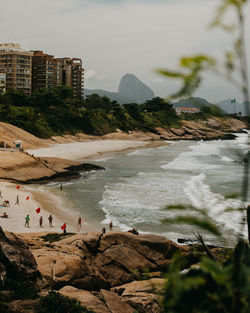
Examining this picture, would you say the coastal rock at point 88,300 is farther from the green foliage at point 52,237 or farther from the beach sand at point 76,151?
the beach sand at point 76,151

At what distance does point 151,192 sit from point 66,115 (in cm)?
7375

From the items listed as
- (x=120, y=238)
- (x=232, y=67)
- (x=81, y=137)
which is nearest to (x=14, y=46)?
(x=81, y=137)

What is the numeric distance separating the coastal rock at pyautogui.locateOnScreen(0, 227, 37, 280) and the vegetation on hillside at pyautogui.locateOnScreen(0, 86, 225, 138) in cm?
7045

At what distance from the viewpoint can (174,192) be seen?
130ft

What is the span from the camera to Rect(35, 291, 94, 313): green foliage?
1019 cm

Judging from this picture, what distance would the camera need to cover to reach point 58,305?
409 inches

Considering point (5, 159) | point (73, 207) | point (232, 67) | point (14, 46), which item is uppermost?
point (14, 46)

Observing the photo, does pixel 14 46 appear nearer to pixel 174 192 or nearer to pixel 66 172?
pixel 66 172

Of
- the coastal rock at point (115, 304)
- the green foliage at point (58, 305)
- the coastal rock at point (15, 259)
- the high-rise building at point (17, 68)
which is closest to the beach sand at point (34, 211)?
the coastal rock at point (15, 259)

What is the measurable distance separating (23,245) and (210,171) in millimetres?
45601

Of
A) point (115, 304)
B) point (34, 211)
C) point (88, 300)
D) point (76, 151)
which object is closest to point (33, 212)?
point (34, 211)

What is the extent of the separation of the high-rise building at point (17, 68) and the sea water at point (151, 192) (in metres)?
79.7

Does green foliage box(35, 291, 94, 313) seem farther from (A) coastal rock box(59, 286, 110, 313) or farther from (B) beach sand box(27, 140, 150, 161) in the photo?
(B) beach sand box(27, 140, 150, 161)

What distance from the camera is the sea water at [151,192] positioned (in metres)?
27.7
